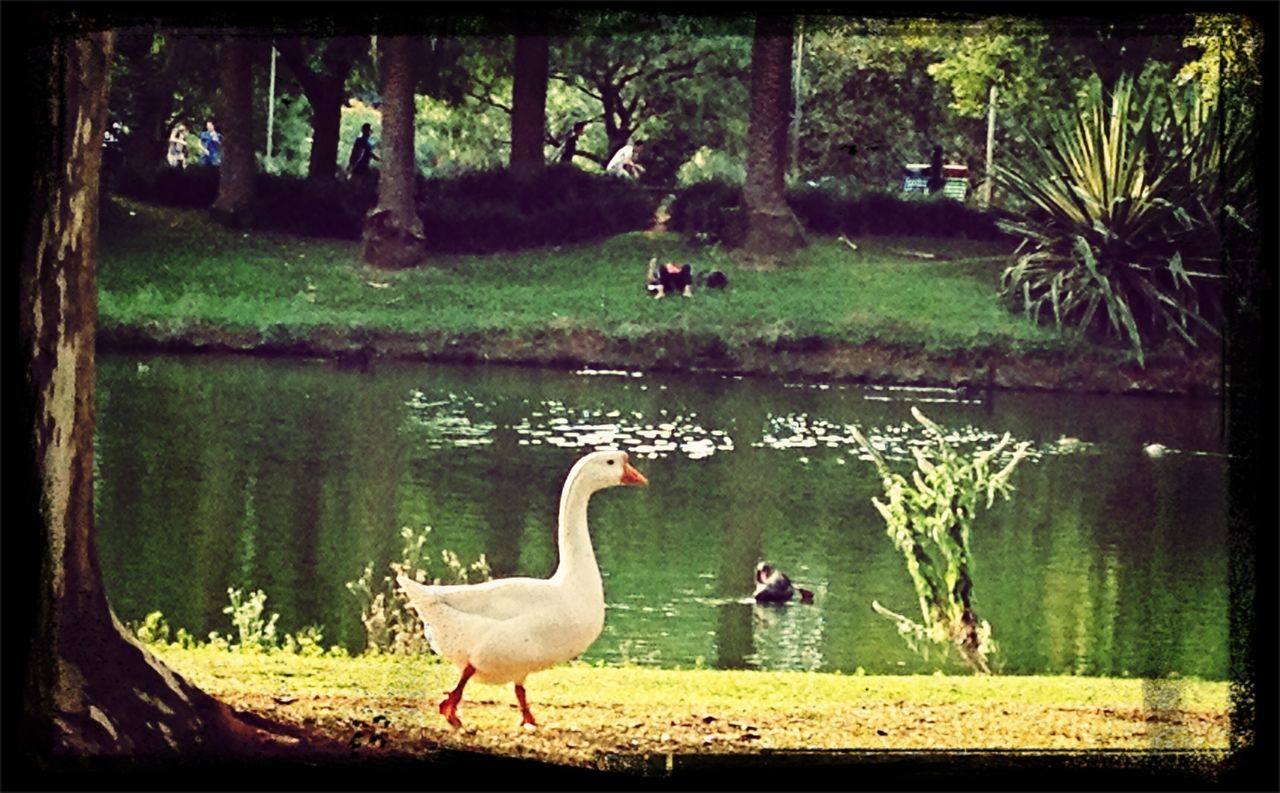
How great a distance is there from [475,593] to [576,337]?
37.9 inches

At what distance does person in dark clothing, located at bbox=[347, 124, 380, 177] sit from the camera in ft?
22.8

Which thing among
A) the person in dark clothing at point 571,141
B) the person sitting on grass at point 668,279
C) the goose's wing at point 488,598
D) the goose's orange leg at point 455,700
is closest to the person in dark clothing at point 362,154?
→ the person in dark clothing at point 571,141

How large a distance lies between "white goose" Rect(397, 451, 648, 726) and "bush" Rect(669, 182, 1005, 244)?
3.07 ft

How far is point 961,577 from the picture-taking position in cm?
681

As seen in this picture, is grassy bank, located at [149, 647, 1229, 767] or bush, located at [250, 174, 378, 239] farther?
bush, located at [250, 174, 378, 239]

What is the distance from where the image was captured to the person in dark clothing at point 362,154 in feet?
22.8

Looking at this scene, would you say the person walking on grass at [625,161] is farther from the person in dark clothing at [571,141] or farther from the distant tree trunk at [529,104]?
the distant tree trunk at [529,104]

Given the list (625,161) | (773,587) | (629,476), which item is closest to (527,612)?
(629,476)

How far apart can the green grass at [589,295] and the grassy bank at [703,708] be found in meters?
1.03

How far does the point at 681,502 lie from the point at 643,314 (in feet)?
1.92

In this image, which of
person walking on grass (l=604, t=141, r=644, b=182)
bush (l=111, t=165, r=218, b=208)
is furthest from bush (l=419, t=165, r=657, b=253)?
bush (l=111, t=165, r=218, b=208)

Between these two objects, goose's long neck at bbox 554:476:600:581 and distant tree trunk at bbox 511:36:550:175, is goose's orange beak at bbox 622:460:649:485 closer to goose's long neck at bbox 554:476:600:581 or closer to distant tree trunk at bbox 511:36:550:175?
goose's long neck at bbox 554:476:600:581

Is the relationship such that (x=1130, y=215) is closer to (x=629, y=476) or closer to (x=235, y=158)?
(x=629, y=476)

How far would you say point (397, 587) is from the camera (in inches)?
265
